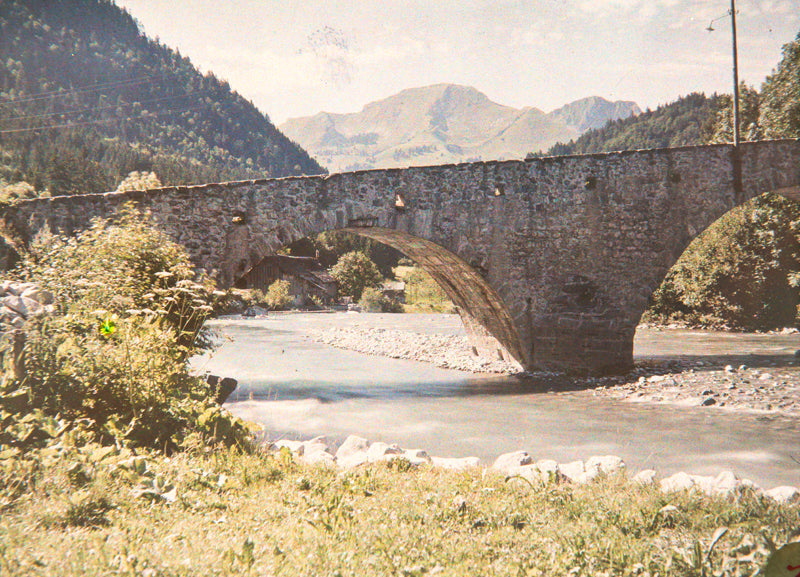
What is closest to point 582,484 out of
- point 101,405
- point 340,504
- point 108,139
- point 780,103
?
point 340,504

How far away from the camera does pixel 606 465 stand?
211 inches

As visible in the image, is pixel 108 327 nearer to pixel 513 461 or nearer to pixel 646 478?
pixel 513 461

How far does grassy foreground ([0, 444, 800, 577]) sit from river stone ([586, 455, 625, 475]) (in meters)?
0.96

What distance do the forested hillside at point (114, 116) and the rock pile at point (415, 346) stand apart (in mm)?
13743

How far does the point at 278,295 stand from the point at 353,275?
6.39 m

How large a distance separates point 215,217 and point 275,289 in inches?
1249

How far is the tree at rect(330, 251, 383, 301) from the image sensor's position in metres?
44.3

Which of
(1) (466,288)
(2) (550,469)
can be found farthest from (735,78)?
(2) (550,469)

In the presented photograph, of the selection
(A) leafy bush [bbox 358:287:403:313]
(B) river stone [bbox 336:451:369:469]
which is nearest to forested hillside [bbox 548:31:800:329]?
(A) leafy bush [bbox 358:287:403:313]

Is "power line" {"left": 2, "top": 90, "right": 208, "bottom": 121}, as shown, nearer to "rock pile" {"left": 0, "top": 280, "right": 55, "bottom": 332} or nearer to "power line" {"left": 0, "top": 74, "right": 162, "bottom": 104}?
"power line" {"left": 0, "top": 74, "right": 162, "bottom": 104}

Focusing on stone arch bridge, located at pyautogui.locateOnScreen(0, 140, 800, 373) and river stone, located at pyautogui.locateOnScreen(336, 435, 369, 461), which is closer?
river stone, located at pyautogui.locateOnScreen(336, 435, 369, 461)

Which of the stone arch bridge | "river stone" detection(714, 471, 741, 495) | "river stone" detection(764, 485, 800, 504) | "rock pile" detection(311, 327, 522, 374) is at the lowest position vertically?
"rock pile" detection(311, 327, 522, 374)

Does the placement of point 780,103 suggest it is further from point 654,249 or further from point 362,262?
point 362,262

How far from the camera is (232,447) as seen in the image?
14.8 feet
